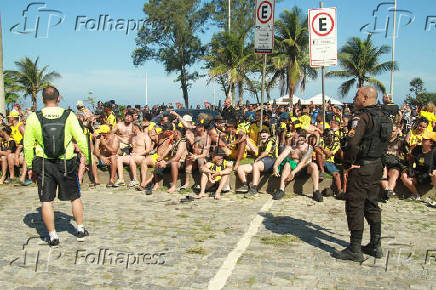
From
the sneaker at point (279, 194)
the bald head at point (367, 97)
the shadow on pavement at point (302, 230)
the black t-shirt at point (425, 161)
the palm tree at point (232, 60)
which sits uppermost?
the palm tree at point (232, 60)

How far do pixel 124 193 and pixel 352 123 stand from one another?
5.53 m

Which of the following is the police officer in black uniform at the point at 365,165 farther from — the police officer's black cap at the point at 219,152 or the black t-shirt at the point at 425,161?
the police officer's black cap at the point at 219,152

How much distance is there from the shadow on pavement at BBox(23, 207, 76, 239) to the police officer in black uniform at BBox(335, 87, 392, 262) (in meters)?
3.82

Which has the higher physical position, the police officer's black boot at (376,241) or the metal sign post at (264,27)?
the metal sign post at (264,27)

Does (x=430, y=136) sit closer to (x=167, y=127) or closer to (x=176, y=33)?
(x=167, y=127)

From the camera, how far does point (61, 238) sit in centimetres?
554

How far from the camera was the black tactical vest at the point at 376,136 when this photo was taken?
4609 mm

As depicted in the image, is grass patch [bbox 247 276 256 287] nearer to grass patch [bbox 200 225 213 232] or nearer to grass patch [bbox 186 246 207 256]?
grass patch [bbox 186 246 207 256]

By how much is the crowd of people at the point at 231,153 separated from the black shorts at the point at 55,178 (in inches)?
76.6

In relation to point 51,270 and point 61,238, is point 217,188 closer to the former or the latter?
point 61,238

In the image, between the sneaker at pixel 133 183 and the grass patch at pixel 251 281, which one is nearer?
the grass patch at pixel 251 281

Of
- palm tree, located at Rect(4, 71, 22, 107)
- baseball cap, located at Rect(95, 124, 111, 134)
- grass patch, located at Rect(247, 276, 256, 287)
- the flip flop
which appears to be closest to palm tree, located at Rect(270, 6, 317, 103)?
palm tree, located at Rect(4, 71, 22, 107)

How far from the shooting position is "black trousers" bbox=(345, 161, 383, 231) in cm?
472

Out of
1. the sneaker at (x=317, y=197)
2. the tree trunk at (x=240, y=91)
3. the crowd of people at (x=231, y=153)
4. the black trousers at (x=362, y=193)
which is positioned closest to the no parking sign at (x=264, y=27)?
the crowd of people at (x=231, y=153)
